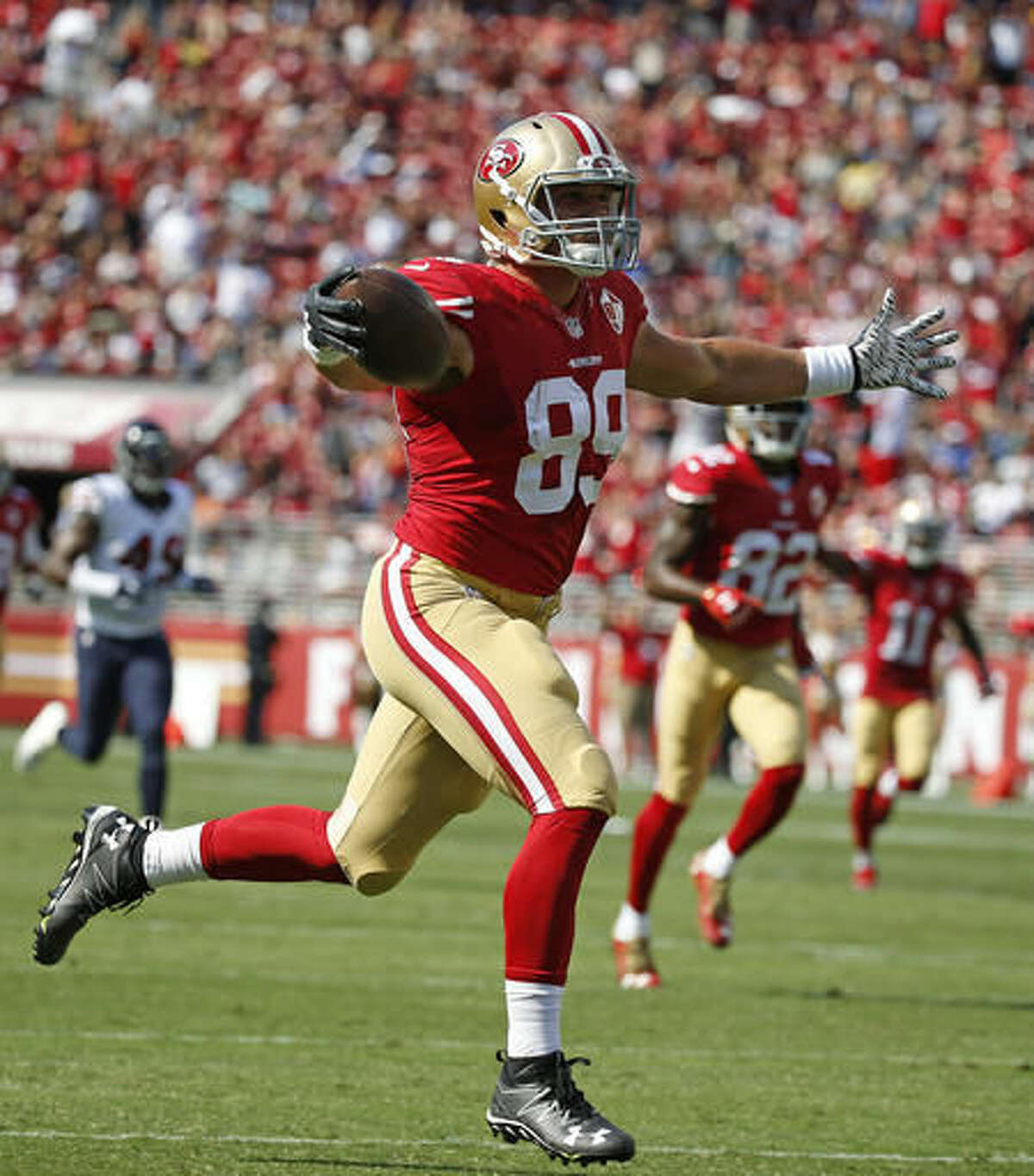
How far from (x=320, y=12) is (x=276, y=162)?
264 cm

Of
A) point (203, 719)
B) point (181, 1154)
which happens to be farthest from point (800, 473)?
point (203, 719)

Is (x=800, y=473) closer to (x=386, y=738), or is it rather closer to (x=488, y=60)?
(x=386, y=738)

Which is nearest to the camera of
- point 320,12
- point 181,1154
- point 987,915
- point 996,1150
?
point 181,1154

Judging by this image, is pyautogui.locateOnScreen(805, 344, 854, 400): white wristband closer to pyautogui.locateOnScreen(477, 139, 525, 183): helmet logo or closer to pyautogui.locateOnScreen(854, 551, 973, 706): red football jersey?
pyautogui.locateOnScreen(477, 139, 525, 183): helmet logo

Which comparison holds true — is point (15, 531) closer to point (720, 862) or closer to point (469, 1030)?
point (720, 862)

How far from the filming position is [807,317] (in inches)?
900

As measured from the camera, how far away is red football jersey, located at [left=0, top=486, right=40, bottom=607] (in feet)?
50.3

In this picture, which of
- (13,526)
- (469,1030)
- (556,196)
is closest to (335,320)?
(556,196)

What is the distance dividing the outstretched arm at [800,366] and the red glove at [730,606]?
2.48 meters

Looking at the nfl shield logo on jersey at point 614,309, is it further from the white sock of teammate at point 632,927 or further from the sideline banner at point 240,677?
the sideline banner at point 240,677

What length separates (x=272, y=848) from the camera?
17.2 ft

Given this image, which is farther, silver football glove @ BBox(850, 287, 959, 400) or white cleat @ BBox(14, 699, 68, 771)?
white cleat @ BBox(14, 699, 68, 771)

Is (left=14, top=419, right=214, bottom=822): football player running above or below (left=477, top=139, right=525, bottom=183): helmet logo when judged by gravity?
below

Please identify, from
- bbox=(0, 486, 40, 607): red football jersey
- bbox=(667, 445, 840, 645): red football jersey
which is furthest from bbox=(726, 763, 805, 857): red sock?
bbox=(0, 486, 40, 607): red football jersey
